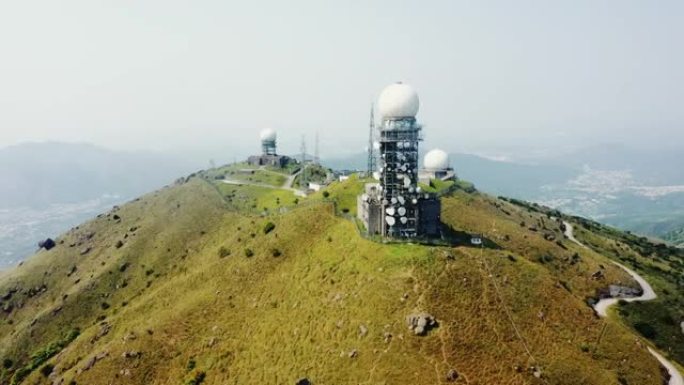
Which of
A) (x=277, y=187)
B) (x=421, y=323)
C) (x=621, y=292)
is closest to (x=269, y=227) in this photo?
(x=421, y=323)

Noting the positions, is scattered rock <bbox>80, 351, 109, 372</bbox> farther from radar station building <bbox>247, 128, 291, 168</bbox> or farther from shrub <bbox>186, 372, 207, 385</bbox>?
radar station building <bbox>247, 128, 291, 168</bbox>

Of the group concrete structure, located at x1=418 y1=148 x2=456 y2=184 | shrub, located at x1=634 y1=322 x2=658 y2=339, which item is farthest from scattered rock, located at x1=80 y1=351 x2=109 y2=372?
concrete structure, located at x1=418 y1=148 x2=456 y2=184

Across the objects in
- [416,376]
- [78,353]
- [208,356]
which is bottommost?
[78,353]

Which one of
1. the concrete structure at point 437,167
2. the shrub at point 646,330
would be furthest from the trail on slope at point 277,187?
the shrub at point 646,330

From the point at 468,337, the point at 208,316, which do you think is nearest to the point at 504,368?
the point at 468,337

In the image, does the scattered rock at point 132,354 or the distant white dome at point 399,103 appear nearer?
the scattered rock at point 132,354

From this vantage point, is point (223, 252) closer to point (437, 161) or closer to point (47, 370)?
point (47, 370)

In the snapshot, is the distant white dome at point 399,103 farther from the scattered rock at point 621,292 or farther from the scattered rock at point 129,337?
the scattered rock at point 129,337

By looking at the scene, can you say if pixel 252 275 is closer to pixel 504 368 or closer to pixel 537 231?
pixel 504 368

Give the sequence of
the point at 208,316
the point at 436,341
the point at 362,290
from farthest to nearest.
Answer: the point at 208,316 < the point at 362,290 < the point at 436,341
